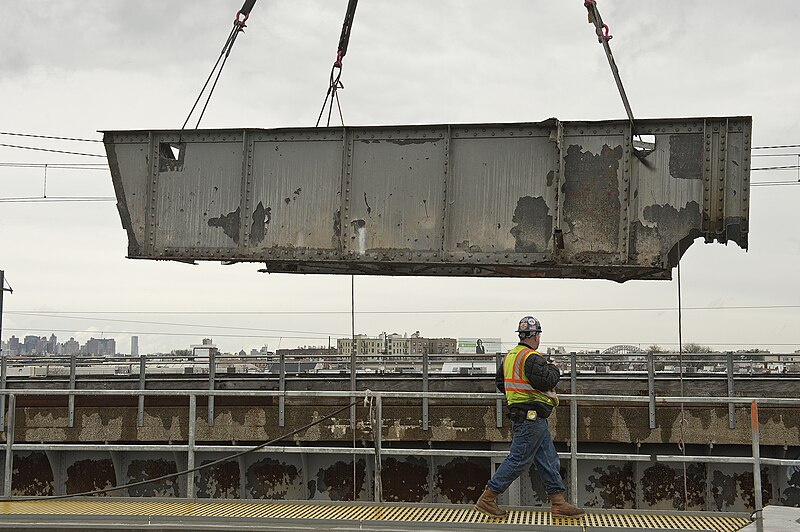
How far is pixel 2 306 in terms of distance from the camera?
38.9 metres

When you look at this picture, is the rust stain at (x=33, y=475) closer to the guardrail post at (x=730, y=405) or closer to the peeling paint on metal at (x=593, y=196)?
the peeling paint on metal at (x=593, y=196)

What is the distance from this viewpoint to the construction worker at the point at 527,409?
802 centimetres

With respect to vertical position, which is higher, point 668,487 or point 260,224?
point 260,224

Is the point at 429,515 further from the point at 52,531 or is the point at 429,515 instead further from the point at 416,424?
the point at 416,424

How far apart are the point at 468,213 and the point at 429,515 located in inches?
210

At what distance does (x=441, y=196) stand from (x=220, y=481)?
7479mm

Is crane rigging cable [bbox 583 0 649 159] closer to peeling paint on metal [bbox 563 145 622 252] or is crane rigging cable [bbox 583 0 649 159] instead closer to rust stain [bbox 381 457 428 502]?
peeling paint on metal [bbox 563 145 622 252]

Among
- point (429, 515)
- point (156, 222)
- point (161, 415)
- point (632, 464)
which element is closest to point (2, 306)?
point (161, 415)

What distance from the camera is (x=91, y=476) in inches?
650

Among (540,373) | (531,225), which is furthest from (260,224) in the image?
(540,373)

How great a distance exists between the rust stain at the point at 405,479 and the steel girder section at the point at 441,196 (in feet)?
14.0

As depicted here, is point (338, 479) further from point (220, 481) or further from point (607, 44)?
point (607, 44)

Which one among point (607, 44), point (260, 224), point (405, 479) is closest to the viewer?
point (607, 44)

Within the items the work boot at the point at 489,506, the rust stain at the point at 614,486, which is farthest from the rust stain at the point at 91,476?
the work boot at the point at 489,506
